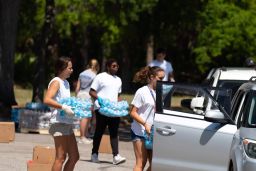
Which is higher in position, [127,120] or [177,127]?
[177,127]

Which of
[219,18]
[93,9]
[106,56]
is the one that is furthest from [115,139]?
[106,56]

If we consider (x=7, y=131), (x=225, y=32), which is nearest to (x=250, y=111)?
(x=7, y=131)

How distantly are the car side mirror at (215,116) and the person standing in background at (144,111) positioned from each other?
4.99 feet

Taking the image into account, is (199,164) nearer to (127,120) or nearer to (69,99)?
(69,99)

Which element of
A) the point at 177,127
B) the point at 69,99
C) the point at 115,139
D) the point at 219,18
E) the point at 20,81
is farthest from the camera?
the point at 20,81

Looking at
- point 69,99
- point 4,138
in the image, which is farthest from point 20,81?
point 69,99

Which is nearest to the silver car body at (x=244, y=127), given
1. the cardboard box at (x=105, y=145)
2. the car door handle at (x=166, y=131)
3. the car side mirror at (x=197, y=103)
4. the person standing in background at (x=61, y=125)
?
the car side mirror at (x=197, y=103)

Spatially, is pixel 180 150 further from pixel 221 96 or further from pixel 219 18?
pixel 219 18

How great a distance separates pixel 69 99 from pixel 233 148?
2.38 m

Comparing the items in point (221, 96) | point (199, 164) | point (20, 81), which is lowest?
point (20, 81)

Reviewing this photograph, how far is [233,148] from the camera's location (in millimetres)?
9547

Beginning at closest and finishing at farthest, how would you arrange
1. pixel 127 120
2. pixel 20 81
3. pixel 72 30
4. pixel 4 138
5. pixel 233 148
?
pixel 233 148 → pixel 4 138 → pixel 127 120 → pixel 20 81 → pixel 72 30

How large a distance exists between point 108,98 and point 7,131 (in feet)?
9.86

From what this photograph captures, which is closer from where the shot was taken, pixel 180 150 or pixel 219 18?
pixel 180 150
